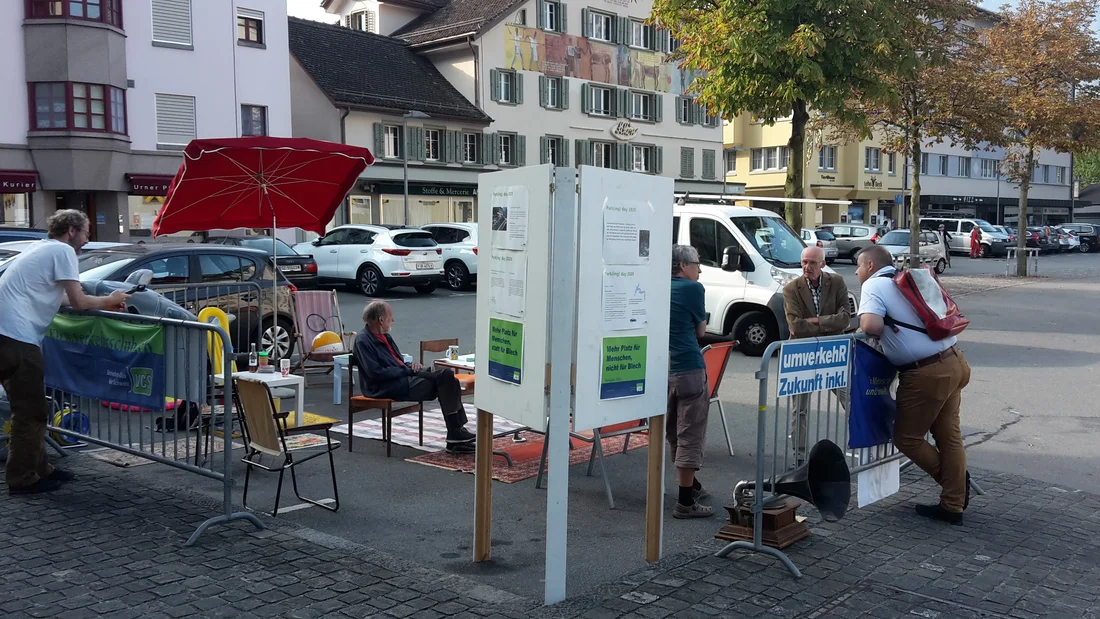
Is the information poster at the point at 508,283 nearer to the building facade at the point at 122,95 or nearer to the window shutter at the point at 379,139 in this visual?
the building facade at the point at 122,95

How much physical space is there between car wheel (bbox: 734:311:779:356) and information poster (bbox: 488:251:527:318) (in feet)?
29.7

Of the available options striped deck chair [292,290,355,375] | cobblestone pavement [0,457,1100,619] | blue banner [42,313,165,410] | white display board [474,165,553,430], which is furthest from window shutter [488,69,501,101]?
white display board [474,165,553,430]

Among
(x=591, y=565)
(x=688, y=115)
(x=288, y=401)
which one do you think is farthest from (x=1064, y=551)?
(x=688, y=115)

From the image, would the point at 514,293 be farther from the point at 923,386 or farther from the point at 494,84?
the point at 494,84

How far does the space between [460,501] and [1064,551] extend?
12.5 feet

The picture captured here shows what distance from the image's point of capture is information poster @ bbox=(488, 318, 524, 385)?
5.29 meters

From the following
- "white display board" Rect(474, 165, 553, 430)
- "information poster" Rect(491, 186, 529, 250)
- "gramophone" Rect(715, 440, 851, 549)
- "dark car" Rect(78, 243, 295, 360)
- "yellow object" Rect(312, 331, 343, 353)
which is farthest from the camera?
"dark car" Rect(78, 243, 295, 360)

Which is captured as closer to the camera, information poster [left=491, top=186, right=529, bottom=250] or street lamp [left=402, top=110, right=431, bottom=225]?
information poster [left=491, top=186, right=529, bottom=250]

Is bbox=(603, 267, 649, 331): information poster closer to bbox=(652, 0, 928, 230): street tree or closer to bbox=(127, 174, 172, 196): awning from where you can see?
bbox=(652, 0, 928, 230): street tree

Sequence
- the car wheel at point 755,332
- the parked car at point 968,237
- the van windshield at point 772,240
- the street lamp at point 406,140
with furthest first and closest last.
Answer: the parked car at point 968,237 < the street lamp at point 406,140 < the van windshield at point 772,240 < the car wheel at point 755,332

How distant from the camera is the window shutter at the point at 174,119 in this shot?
3375 cm

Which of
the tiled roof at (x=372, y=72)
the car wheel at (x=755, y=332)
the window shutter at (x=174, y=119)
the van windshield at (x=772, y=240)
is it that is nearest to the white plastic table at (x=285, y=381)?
the car wheel at (x=755, y=332)

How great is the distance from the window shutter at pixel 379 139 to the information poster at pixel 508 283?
114 feet

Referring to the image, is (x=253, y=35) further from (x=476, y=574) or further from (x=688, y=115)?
(x=476, y=574)
